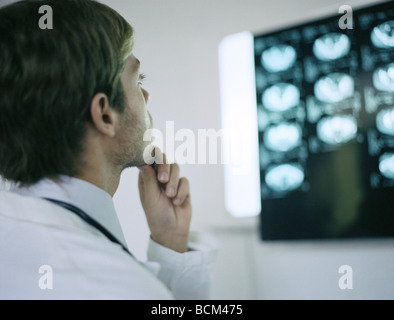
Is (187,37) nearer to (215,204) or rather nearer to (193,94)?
(193,94)

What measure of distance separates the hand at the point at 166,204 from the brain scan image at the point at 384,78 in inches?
20.1

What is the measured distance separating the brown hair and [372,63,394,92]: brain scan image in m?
0.60

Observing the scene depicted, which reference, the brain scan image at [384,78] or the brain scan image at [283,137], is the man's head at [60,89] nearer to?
the brain scan image at [283,137]

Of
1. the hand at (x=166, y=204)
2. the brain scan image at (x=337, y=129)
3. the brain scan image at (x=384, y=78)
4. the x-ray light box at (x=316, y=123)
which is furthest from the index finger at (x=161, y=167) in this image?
the brain scan image at (x=384, y=78)

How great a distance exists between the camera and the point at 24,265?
627mm

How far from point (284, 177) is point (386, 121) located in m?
0.28

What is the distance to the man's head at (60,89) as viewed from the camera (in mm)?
697

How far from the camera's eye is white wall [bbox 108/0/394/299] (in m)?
1.02

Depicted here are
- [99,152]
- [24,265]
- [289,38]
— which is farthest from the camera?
[289,38]

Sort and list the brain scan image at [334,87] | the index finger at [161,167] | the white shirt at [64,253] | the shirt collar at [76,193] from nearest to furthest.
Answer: the white shirt at [64,253], the shirt collar at [76,193], the index finger at [161,167], the brain scan image at [334,87]

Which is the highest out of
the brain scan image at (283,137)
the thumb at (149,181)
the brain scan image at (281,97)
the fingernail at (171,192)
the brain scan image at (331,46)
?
the brain scan image at (331,46)

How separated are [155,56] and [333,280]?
738 mm

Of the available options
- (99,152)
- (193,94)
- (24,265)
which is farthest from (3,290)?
(193,94)

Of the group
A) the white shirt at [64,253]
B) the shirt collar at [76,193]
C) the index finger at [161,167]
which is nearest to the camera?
the white shirt at [64,253]
